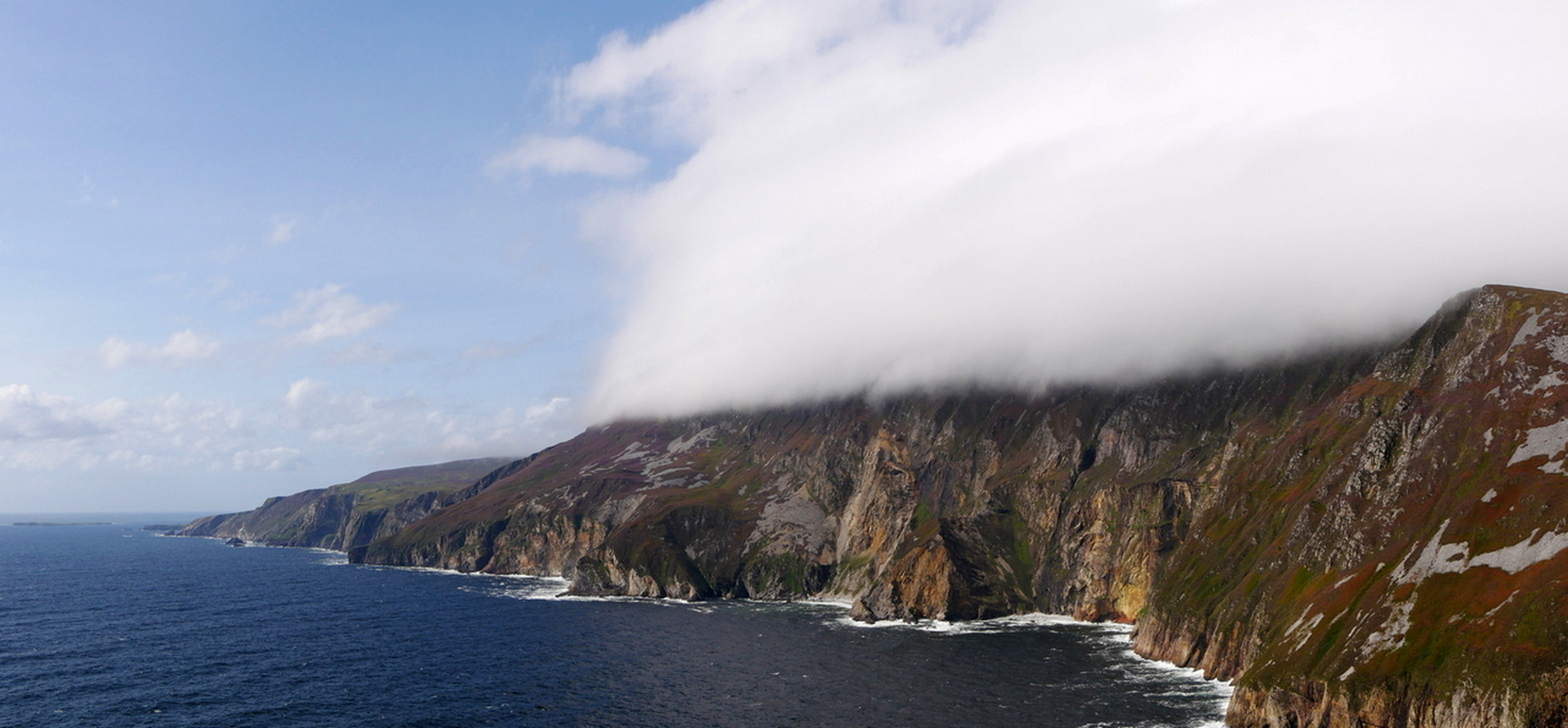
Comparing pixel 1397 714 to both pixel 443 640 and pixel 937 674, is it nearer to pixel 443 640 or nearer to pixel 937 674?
pixel 937 674

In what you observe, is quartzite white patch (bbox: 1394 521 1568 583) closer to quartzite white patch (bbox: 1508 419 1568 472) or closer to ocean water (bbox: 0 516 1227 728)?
quartzite white patch (bbox: 1508 419 1568 472)

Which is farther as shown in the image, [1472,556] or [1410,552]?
[1410,552]

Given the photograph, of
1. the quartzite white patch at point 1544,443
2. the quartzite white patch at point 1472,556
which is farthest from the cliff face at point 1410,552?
the quartzite white patch at point 1544,443

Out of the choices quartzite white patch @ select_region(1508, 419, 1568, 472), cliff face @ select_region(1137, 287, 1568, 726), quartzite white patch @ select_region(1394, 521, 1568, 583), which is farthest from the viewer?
quartzite white patch @ select_region(1508, 419, 1568, 472)

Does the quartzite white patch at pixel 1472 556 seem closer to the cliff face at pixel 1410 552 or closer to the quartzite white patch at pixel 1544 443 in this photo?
the cliff face at pixel 1410 552

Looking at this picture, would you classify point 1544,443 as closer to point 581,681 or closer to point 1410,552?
point 1410,552

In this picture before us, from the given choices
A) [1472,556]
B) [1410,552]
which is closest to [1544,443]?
[1410,552]

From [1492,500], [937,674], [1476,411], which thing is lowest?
[937,674]

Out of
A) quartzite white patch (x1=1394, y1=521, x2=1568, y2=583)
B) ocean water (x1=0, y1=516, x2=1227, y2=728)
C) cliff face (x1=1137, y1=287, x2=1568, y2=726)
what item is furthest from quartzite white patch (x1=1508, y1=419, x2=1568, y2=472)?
ocean water (x1=0, y1=516, x2=1227, y2=728)

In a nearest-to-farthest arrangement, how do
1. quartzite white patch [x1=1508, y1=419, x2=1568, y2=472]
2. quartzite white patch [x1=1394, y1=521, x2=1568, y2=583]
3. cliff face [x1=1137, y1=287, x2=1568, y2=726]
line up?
cliff face [x1=1137, y1=287, x2=1568, y2=726], quartzite white patch [x1=1394, y1=521, x2=1568, y2=583], quartzite white patch [x1=1508, y1=419, x2=1568, y2=472]

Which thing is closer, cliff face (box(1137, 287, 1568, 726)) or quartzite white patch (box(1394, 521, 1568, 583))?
cliff face (box(1137, 287, 1568, 726))

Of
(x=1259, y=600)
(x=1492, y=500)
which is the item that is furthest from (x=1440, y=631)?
(x=1259, y=600)
